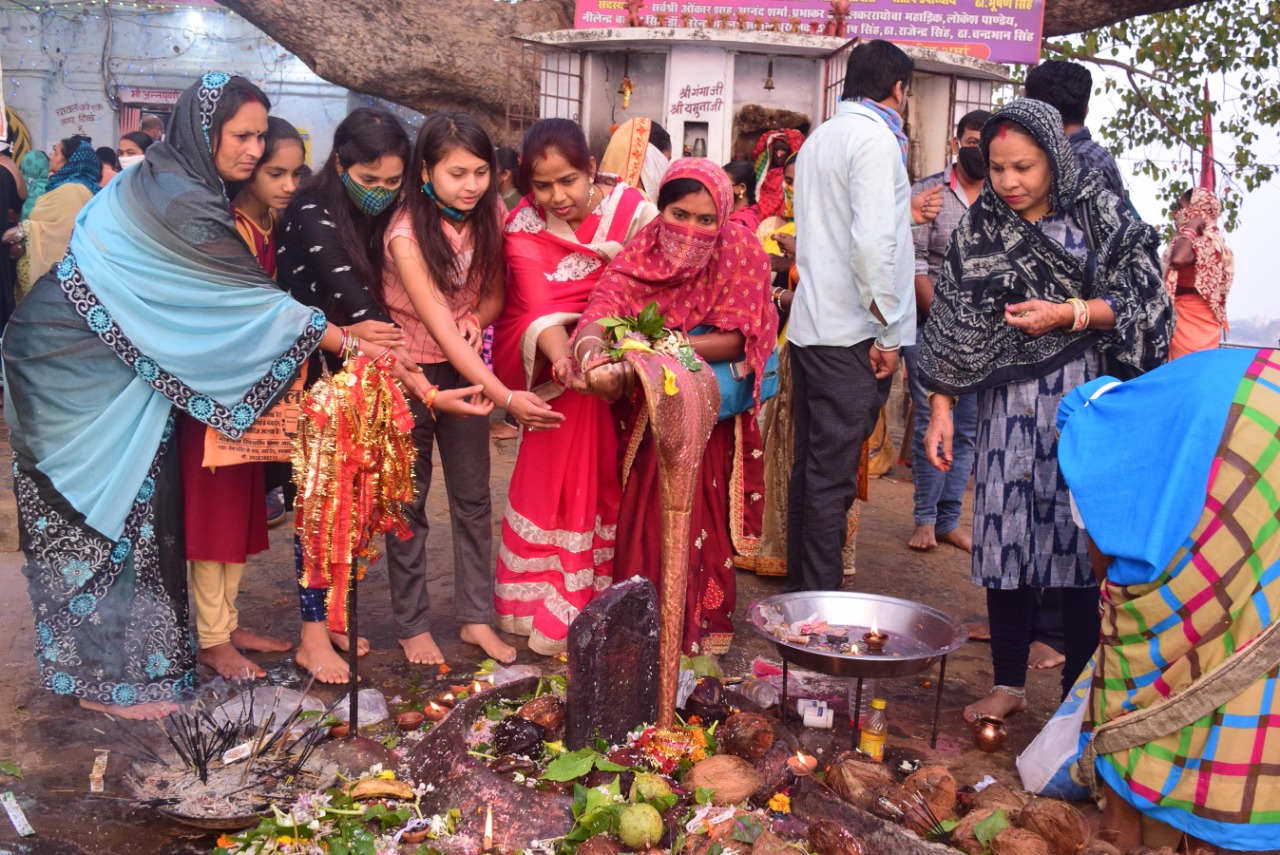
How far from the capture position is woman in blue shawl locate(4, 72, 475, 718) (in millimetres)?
3621

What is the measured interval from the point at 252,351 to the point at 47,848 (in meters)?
1.59

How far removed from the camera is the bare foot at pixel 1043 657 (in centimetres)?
451

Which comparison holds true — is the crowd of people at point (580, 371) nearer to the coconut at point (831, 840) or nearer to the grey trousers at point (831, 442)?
the grey trousers at point (831, 442)

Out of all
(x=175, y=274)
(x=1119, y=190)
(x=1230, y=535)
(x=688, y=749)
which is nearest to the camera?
(x=1230, y=535)

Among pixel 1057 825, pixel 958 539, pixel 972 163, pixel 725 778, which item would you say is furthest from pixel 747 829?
pixel 972 163

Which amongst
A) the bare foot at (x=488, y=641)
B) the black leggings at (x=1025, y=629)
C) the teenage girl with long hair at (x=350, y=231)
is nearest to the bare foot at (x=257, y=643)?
the teenage girl with long hair at (x=350, y=231)

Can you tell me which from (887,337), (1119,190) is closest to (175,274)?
(887,337)

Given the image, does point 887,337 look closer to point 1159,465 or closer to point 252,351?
point 1159,465

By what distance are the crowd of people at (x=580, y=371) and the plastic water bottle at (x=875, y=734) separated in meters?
0.63

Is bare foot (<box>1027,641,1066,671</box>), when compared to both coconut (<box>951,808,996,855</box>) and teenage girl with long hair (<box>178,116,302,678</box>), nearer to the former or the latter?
coconut (<box>951,808,996,855</box>)

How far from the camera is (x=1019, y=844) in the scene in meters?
2.74

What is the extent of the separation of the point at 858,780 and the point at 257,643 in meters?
2.48

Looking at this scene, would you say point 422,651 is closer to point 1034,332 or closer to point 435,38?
point 1034,332

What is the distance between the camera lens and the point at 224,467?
3904 mm
